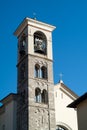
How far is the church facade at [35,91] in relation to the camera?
29609 mm

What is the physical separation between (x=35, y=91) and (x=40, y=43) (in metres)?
4.58

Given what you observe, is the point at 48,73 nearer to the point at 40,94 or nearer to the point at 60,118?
the point at 40,94

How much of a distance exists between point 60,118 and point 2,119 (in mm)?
5184

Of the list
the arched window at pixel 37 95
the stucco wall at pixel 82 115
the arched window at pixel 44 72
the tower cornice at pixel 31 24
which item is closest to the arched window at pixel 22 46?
the tower cornice at pixel 31 24

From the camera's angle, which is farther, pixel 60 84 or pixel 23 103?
pixel 60 84

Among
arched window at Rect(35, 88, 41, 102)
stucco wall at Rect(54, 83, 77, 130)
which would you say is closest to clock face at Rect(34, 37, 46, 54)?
stucco wall at Rect(54, 83, 77, 130)

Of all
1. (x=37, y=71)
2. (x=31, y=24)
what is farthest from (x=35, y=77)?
(x=31, y=24)

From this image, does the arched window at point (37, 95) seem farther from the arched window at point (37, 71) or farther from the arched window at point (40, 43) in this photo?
the arched window at point (40, 43)

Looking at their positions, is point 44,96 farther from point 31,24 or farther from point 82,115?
point 82,115

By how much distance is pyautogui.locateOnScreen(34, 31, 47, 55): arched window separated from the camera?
32.5 meters

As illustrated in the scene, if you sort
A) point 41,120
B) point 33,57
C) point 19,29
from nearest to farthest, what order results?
point 41,120 < point 33,57 < point 19,29

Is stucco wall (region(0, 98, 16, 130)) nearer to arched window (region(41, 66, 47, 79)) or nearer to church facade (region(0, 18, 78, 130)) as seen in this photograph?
church facade (region(0, 18, 78, 130))

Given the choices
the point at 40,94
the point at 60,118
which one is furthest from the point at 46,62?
the point at 60,118

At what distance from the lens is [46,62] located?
3228cm
